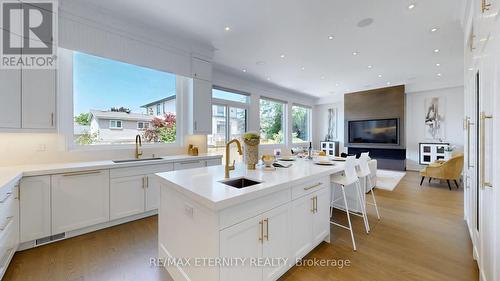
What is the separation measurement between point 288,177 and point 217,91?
13.9 feet

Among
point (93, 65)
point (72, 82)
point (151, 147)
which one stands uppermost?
point (93, 65)

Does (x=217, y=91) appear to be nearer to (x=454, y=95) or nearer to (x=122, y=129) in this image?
(x=122, y=129)

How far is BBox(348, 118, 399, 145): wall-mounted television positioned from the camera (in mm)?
7281

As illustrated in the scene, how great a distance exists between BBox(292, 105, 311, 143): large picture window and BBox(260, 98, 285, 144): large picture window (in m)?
0.75

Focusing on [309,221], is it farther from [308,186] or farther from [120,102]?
[120,102]

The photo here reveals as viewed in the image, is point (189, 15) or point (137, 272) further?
point (189, 15)

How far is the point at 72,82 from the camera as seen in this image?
290cm

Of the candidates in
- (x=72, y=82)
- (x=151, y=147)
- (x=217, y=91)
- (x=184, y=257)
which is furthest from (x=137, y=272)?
(x=217, y=91)

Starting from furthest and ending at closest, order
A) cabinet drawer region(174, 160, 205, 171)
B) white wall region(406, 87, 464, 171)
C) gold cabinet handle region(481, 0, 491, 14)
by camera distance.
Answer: white wall region(406, 87, 464, 171), cabinet drawer region(174, 160, 205, 171), gold cabinet handle region(481, 0, 491, 14)

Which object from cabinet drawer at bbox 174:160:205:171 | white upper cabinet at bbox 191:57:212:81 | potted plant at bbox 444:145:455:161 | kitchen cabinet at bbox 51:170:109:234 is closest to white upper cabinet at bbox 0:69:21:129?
kitchen cabinet at bbox 51:170:109:234

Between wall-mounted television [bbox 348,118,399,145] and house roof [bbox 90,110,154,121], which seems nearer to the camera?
house roof [bbox 90,110,154,121]

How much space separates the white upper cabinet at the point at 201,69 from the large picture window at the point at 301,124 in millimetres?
5025

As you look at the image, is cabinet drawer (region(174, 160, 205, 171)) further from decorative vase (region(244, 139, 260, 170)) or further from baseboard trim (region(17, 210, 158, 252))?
decorative vase (region(244, 139, 260, 170))

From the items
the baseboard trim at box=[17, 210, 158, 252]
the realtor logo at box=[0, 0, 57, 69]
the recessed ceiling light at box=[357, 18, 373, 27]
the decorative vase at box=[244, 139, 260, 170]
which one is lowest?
the baseboard trim at box=[17, 210, 158, 252]
